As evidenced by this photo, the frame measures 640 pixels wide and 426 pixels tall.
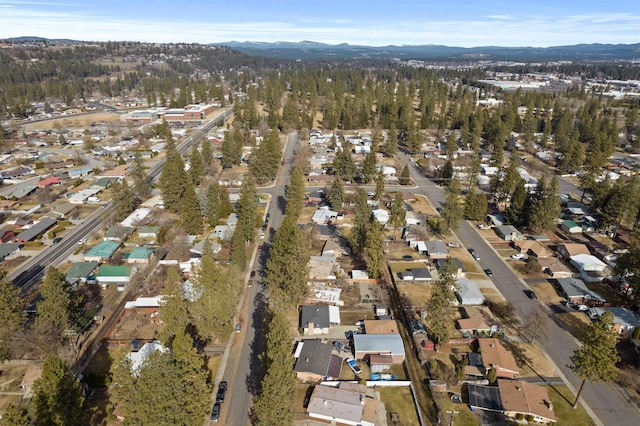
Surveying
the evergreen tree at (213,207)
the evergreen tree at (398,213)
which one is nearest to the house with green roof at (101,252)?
the evergreen tree at (213,207)

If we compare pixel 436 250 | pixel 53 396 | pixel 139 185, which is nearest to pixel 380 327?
pixel 436 250

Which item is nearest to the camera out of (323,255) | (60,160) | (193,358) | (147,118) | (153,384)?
(153,384)

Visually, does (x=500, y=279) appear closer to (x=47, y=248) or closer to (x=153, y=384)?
(x=153, y=384)

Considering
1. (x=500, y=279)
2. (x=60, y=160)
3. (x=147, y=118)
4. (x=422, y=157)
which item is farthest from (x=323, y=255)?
(x=147, y=118)

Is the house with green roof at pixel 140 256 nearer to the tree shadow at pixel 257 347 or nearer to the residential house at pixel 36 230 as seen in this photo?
the residential house at pixel 36 230

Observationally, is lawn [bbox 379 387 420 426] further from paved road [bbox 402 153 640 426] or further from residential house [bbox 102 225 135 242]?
residential house [bbox 102 225 135 242]

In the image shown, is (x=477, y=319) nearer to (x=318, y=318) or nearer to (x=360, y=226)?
(x=318, y=318)
